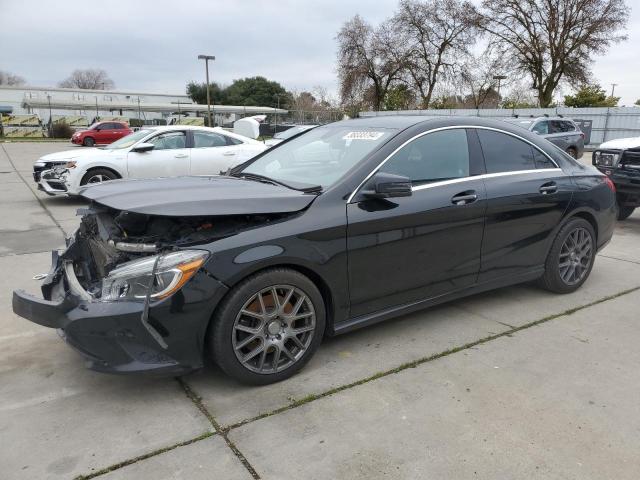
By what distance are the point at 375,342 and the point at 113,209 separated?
6.55ft

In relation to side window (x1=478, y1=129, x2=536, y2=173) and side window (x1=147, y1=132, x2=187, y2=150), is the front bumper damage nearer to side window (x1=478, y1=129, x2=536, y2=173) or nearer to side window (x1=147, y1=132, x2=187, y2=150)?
side window (x1=478, y1=129, x2=536, y2=173)

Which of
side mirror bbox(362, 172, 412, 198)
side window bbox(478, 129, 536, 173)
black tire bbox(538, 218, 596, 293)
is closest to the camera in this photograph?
side mirror bbox(362, 172, 412, 198)

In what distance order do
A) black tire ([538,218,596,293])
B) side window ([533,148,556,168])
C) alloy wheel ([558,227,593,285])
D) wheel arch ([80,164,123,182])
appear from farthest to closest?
wheel arch ([80,164,123,182]) → alloy wheel ([558,227,593,285]) → black tire ([538,218,596,293]) → side window ([533,148,556,168])

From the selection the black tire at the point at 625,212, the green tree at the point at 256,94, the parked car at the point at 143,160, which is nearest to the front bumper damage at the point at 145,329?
the parked car at the point at 143,160

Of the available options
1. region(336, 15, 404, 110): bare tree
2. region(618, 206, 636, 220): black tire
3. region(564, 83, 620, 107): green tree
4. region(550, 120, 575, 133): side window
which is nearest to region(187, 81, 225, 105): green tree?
region(336, 15, 404, 110): bare tree

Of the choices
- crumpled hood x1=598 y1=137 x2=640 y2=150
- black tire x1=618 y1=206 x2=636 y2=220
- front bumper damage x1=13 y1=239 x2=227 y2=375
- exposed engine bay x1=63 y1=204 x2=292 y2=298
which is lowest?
black tire x1=618 y1=206 x2=636 y2=220

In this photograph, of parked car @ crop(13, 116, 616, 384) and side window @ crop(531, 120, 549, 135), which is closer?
parked car @ crop(13, 116, 616, 384)

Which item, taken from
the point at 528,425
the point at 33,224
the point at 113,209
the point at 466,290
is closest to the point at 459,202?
the point at 466,290

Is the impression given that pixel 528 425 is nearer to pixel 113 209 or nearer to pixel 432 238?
pixel 432 238

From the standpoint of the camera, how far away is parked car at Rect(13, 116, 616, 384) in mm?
2746

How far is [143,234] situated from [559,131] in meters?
17.4

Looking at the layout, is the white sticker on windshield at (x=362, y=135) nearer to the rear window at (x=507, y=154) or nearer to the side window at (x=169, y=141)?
the rear window at (x=507, y=154)

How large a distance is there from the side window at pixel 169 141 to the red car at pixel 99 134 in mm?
24779

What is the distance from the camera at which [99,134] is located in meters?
32.3
